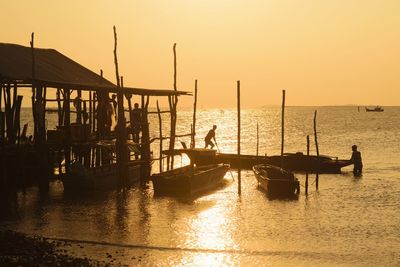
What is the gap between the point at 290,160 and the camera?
37062 millimetres

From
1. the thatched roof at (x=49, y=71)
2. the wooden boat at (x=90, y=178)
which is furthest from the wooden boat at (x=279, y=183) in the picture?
the thatched roof at (x=49, y=71)

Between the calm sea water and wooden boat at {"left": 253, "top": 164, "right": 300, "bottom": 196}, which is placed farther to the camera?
wooden boat at {"left": 253, "top": 164, "right": 300, "bottom": 196}

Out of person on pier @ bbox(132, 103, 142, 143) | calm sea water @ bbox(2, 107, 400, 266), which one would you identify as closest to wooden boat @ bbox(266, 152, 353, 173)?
calm sea water @ bbox(2, 107, 400, 266)

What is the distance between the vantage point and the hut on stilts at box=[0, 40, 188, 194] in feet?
78.9

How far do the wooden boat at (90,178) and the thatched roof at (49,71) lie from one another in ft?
10.3

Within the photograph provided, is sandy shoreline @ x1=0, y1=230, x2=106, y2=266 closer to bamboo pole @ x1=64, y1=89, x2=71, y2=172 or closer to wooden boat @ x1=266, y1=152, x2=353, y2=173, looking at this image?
bamboo pole @ x1=64, y1=89, x2=71, y2=172

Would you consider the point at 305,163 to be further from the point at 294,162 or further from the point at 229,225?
the point at 229,225

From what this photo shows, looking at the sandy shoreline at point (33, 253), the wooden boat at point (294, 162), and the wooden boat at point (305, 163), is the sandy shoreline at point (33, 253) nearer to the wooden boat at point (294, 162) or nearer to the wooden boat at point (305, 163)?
the wooden boat at point (294, 162)

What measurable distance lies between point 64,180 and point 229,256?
10.8 metres

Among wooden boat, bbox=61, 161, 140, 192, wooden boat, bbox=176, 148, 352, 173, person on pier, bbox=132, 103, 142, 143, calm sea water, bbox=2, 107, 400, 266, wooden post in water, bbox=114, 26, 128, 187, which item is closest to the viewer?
calm sea water, bbox=2, 107, 400, 266

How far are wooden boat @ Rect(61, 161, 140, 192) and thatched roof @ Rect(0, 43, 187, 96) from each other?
315 centimetres

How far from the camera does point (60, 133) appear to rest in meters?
26.2

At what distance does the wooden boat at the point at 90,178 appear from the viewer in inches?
989

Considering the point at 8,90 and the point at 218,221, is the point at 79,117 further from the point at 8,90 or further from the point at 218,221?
the point at 218,221
